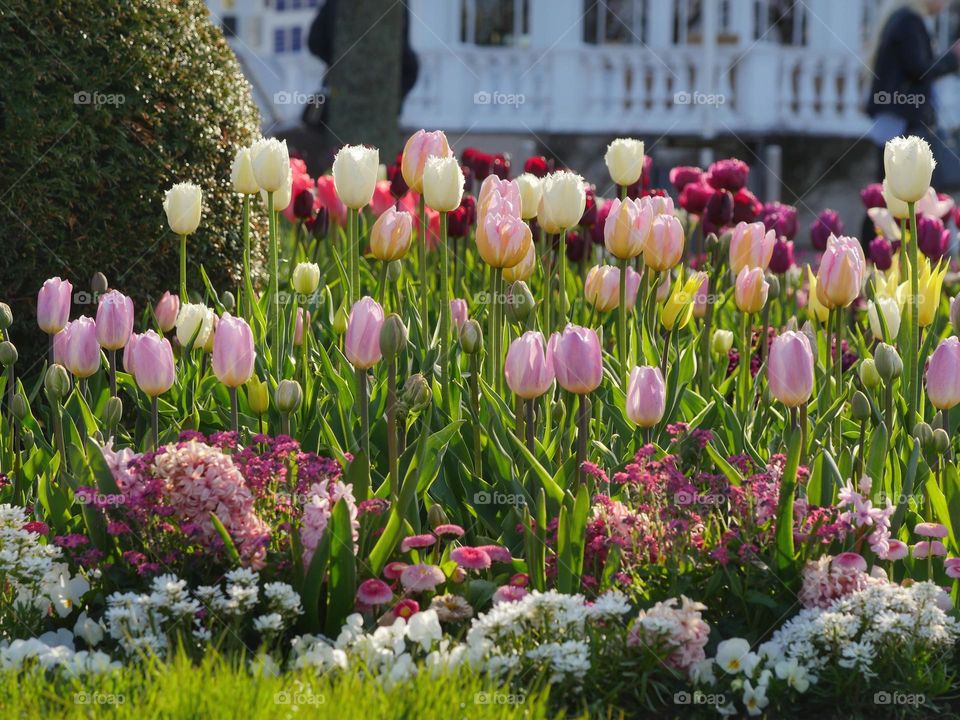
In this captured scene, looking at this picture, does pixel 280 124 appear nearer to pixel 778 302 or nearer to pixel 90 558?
pixel 778 302

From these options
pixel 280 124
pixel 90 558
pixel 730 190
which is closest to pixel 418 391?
pixel 90 558

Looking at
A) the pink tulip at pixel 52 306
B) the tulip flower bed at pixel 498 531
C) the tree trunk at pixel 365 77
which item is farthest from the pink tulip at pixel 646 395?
the tree trunk at pixel 365 77

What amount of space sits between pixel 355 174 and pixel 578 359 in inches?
38.3

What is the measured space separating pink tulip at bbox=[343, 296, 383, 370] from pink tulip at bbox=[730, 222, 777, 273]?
1.42 meters

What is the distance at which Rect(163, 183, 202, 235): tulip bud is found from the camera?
3.20 m

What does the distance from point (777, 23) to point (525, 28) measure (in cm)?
376

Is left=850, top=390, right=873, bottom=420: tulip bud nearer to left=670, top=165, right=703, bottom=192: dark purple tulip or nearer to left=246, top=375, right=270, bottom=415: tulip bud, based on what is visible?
left=246, top=375, right=270, bottom=415: tulip bud

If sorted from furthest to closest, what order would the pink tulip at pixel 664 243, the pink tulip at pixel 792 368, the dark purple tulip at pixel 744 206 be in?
the dark purple tulip at pixel 744 206
the pink tulip at pixel 664 243
the pink tulip at pixel 792 368

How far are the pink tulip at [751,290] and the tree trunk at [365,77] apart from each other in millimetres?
6097

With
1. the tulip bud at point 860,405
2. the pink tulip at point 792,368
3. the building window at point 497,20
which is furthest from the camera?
the building window at point 497,20

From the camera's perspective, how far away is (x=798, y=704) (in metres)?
2.26

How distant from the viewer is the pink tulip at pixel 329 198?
4.93 meters

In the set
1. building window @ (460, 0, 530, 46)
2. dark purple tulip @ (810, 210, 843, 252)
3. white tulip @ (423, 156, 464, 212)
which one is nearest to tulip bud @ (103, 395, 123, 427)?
white tulip @ (423, 156, 464, 212)

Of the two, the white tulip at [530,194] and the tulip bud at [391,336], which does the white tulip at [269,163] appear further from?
the tulip bud at [391,336]
